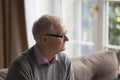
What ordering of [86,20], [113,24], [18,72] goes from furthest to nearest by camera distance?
[86,20] → [113,24] → [18,72]

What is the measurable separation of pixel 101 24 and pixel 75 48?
1.83 ft

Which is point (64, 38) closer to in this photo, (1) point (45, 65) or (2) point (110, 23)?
(1) point (45, 65)

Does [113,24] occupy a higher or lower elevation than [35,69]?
higher

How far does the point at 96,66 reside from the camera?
8.13 feet

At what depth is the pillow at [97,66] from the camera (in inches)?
93.3

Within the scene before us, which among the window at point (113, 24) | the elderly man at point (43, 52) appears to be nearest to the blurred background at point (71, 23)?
the window at point (113, 24)

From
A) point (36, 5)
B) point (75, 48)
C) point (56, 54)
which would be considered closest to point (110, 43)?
point (75, 48)

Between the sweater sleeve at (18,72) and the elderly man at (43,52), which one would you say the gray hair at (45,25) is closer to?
the elderly man at (43,52)

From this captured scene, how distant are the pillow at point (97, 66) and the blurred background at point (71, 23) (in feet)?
1.82

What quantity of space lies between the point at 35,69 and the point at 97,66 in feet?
2.66

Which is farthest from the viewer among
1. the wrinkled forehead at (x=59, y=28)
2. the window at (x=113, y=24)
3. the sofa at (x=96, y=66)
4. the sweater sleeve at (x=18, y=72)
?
the window at (x=113, y=24)

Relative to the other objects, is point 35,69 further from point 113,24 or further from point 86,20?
point 86,20

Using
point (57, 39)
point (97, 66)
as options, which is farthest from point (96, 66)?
point (57, 39)

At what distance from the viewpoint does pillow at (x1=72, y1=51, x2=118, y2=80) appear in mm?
2369
